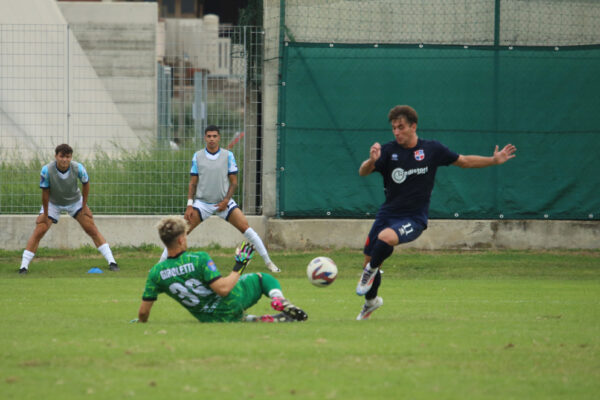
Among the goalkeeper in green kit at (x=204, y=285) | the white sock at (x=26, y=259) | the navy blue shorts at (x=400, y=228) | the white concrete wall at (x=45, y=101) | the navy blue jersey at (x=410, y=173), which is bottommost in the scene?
the white sock at (x=26, y=259)

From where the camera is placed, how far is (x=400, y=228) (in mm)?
8539

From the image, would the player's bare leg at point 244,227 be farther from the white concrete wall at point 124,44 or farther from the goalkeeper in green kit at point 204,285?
the white concrete wall at point 124,44

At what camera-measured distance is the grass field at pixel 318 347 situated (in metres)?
5.21

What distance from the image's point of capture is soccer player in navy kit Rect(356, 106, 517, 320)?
8492 millimetres

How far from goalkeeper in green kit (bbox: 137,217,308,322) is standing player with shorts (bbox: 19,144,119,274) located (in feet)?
21.5

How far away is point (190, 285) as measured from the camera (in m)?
7.48

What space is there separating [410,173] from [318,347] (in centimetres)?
278

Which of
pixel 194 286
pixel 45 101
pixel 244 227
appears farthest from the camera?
pixel 45 101

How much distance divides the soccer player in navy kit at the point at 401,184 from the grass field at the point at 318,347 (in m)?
0.53

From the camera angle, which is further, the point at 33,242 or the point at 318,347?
the point at 33,242

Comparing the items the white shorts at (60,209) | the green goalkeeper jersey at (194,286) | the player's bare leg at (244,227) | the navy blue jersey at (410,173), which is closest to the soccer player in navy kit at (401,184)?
the navy blue jersey at (410,173)

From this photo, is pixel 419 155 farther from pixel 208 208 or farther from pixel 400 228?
pixel 208 208

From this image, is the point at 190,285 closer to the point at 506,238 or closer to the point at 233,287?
the point at 233,287

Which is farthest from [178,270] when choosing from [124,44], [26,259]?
[124,44]
